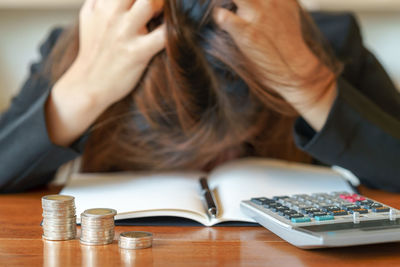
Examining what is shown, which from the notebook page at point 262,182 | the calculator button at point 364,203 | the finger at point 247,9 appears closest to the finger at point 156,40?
the finger at point 247,9

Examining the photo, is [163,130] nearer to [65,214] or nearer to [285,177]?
[285,177]

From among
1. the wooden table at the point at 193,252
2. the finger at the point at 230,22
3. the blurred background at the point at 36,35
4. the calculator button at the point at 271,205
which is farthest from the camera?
the blurred background at the point at 36,35

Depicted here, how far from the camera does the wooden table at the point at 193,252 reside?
1.36ft

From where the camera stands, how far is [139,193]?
0.62m

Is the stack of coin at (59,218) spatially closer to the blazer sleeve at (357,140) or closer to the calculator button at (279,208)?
the calculator button at (279,208)

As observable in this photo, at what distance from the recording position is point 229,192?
636 millimetres

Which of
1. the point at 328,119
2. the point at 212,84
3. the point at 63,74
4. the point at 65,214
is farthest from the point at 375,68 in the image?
the point at 65,214

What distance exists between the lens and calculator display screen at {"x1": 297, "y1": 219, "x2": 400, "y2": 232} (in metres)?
0.43

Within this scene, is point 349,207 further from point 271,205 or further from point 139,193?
Result: point 139,193

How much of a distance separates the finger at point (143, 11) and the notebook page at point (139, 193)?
22 centimetres

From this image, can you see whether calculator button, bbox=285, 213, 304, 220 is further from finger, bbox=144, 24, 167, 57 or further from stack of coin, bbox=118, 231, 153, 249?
finger, bbox=144, 24, 167, 57

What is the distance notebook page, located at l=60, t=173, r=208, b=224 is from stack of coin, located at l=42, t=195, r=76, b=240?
0.06 meters

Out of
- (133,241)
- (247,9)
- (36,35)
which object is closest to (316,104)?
(247,9)

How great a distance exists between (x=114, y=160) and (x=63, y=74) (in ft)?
0.65
